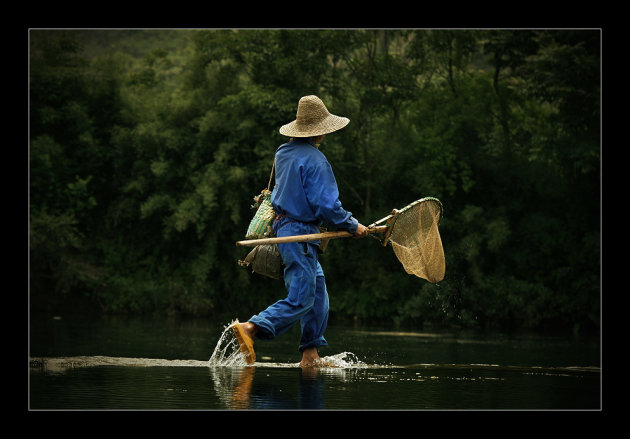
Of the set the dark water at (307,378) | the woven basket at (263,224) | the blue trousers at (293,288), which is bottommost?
the dark water at (307,378)

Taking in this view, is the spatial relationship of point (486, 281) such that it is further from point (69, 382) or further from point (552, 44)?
point (69, 382)

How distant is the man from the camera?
6.29 m

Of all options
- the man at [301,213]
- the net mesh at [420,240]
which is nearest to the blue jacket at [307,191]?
the man at [301,213]

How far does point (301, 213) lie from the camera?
6426mm

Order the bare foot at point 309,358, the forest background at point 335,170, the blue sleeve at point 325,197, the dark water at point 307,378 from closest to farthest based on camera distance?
the dark water at point 307,378 < the blue sleeve at point 325,197 < the bare foot at point 309,358 < the forest background at point 335,170

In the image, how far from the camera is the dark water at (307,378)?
4.88m

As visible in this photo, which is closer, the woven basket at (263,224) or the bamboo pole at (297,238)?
the bamboo pole at (297,238)

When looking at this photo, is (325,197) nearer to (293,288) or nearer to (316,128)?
(316,128)

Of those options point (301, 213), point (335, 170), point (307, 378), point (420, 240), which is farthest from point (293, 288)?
point (335, 170)

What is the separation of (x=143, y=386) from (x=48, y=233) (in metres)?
14.1

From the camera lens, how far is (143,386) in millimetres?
5426

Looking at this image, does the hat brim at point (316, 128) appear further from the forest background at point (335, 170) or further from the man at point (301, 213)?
the forest background at point (335, 170)

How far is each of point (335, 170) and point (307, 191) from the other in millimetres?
13147

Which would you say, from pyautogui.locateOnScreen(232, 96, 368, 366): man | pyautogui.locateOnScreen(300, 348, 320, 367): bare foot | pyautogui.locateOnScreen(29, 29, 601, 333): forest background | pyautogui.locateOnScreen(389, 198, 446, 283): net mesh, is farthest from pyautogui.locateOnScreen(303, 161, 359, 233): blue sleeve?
pyautogui.locateOnScreen(29, 29, 601, 333): forest background
